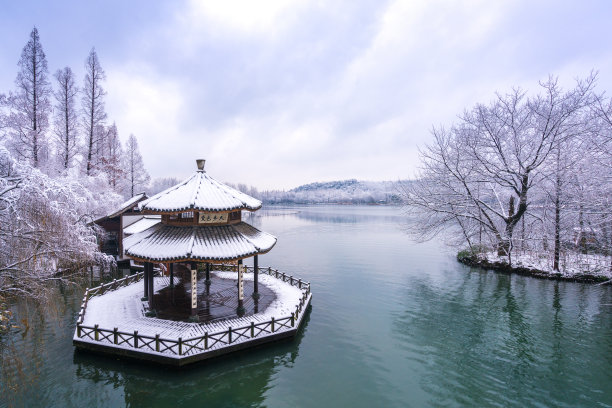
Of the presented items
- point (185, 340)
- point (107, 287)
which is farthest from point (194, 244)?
point (107, 287)

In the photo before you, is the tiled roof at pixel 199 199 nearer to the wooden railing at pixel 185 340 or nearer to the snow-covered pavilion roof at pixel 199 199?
the snow-covered pavilion roof at pixel 199 199

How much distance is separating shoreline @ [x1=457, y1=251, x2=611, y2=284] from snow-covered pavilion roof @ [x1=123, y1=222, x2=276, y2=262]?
19.5 metres

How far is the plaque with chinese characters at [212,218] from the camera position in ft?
45.4

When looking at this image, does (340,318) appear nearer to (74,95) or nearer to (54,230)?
(54,230)

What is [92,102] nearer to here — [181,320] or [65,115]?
[65,115]

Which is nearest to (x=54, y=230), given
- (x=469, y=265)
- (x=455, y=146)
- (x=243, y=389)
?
(x=243, y=389)

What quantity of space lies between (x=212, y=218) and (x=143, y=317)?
17.0 ft

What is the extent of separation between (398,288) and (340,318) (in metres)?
6.41

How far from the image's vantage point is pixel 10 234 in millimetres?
9359

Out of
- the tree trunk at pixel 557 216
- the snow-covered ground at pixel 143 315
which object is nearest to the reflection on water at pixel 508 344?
the tree trunk at pixel 557 216

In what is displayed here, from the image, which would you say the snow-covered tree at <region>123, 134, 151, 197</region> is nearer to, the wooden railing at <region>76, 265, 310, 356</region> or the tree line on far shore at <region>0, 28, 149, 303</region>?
the tree line on far shore at <region>0, 28, 149, 303</region>

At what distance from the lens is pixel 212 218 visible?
14.0 metres

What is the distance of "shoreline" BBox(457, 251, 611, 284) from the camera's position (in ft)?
66.4

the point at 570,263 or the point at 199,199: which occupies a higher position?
the point at 199,199
